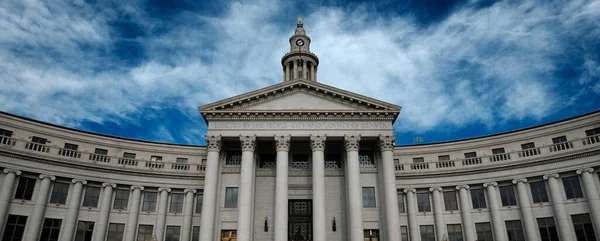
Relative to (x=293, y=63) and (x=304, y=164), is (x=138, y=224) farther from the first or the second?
(x=293, y=63)

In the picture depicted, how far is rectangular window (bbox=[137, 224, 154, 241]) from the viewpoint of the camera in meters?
39.2

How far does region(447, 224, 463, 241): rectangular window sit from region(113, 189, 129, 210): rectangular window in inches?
1269

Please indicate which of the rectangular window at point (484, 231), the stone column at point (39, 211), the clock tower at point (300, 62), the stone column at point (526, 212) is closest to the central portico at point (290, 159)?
the rectangular window at point (484, 231)

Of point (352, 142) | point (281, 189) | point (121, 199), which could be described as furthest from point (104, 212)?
point (352, 142)

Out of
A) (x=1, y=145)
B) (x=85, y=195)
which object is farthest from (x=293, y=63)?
(x=1, y=145)

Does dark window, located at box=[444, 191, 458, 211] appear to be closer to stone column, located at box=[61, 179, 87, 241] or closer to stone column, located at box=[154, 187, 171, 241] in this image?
stone column, located at box=[154, 187, 171, 241]

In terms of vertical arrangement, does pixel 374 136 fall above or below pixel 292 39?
below

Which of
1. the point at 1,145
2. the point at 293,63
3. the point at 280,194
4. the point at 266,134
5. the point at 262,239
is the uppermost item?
the point at 293,63

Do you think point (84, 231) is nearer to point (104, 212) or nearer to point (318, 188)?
point (104, 212)

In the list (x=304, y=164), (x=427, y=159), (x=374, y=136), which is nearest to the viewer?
(x=374, y=136)

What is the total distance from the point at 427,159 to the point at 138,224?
102ft

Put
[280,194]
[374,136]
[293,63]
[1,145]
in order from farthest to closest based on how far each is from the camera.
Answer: [293,63] → [374,136] → [280,194] → [1,145]

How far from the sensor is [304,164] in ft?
137

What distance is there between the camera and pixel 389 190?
36.2m
